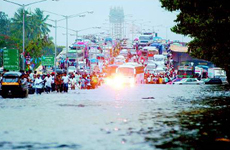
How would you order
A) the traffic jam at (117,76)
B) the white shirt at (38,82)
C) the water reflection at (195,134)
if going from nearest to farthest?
1. the water reflection at (195,134)
2. the traffic jam at (117,76)
3. the white shirt at (38,82)

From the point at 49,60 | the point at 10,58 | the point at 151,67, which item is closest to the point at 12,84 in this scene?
the point at 10,58

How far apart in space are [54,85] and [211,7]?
809 inches

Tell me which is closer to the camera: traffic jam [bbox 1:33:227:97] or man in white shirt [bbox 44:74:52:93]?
traffic jam [bbox 1:33:227:97]

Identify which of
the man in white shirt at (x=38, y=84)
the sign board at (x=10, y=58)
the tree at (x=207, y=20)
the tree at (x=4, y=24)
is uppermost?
the tree at (x=4, y=24)

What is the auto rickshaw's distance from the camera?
3403 centimetres

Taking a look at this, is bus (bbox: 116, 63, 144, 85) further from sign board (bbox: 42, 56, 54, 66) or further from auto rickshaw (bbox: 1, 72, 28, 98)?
auto rickshaw (bbox: 1, 72, 28, 98)

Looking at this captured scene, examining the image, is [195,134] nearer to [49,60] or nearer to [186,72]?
[49,60]

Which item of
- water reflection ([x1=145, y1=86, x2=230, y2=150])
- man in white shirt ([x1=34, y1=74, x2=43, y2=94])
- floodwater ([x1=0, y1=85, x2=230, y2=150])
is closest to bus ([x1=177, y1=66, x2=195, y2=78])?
man in white shirt ([x1=34, y1=74, x2=43, y2=94])

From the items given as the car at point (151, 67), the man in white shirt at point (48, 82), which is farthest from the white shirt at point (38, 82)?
the car at point (151, 67)

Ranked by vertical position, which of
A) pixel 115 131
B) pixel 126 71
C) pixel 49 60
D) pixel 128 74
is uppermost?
pixel 49 60

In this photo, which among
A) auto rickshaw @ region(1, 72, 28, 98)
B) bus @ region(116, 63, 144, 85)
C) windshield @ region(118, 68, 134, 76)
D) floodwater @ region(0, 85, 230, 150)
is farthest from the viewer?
windshield @ region(118, 68, 134, 76)

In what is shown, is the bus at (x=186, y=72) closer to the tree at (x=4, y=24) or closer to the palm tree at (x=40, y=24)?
the palm tree at (x=40, y=24)

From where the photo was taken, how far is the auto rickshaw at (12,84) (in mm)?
34031

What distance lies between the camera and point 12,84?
112ft
